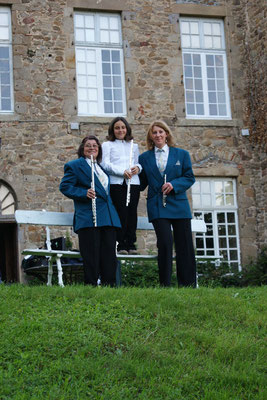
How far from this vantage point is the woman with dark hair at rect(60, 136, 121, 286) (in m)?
7.68

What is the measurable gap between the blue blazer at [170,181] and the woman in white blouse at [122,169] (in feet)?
0.47

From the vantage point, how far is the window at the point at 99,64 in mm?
14852

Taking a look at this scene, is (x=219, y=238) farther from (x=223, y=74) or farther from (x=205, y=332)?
(x=205, y=332)

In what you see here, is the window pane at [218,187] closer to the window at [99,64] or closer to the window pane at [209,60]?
the window at [99,64]

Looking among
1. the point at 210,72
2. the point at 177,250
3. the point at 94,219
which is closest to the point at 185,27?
the point at 210,72

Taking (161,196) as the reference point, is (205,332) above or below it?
below

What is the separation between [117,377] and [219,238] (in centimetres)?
1011

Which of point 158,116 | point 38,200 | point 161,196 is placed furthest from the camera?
point 158,116

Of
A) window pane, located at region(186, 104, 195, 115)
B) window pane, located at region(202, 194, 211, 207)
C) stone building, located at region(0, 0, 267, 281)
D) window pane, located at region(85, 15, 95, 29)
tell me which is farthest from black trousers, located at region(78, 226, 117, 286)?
window pane, located at region(85, 15, 95, 29)

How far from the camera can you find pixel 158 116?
49.1 feet

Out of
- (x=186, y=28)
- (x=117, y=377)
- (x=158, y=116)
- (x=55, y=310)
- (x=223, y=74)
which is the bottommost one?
(x=117, y=377)

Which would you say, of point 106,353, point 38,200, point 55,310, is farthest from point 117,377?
point 38,200

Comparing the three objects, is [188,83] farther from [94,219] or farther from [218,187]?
[94,219]

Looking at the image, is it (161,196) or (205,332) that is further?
(161,196)
